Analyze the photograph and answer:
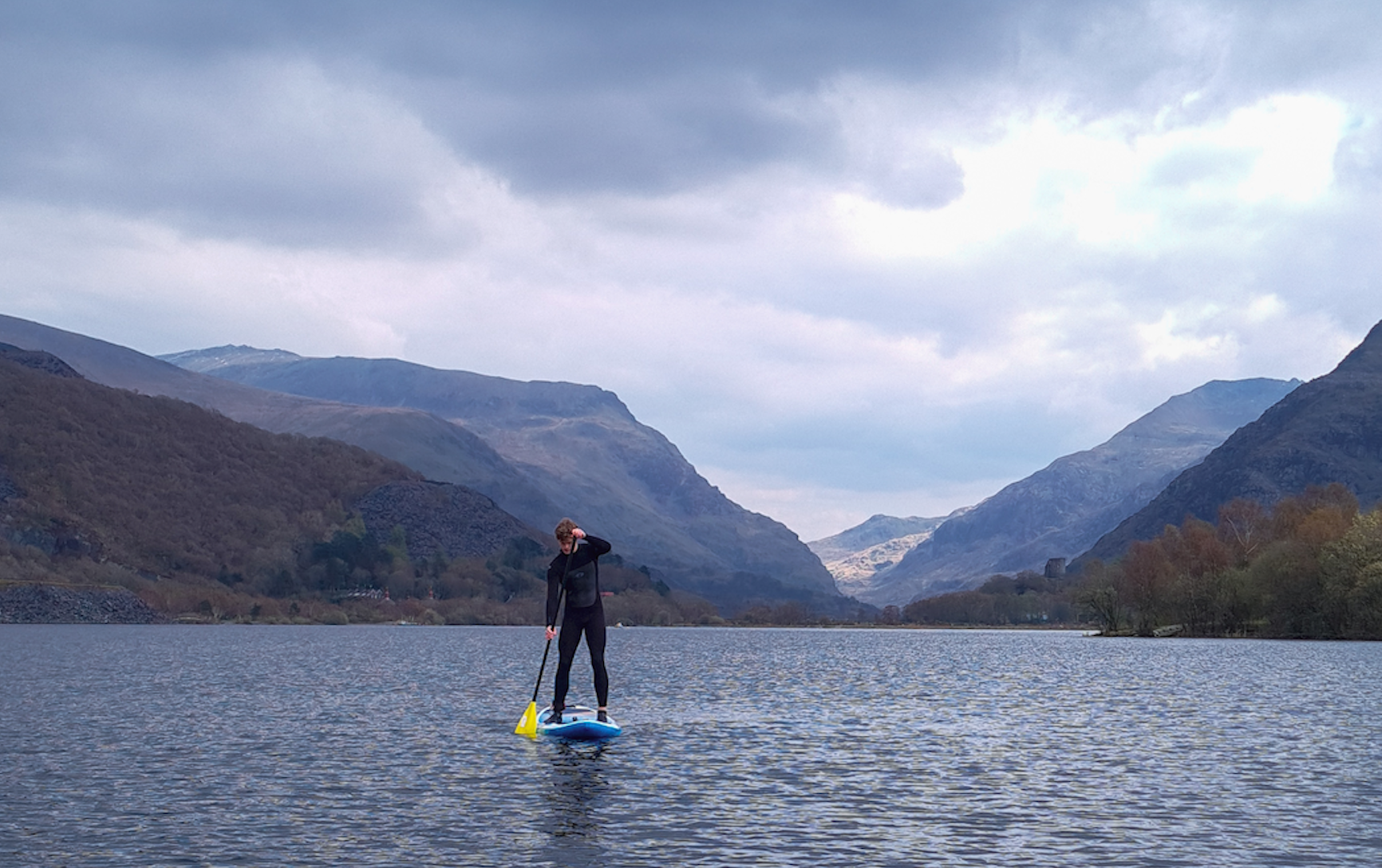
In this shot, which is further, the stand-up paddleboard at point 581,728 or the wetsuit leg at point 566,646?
the stand-up paddleboard at point 581,728

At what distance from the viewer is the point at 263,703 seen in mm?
66688

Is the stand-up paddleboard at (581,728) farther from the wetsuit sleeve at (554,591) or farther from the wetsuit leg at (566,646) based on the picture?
the wetsuit sleeve at (554,591)

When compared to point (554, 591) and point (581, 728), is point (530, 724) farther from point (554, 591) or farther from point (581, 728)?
point (554, 591)

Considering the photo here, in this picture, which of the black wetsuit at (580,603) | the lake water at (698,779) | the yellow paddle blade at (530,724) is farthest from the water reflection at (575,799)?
the black wetsuit at (580,603)

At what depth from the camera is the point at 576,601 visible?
153ft

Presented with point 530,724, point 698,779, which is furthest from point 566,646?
point 698,779

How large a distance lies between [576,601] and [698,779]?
430 inches

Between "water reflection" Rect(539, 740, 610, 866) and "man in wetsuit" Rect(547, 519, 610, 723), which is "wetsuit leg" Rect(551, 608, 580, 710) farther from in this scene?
"water reflection" Rect(539, 740, 610, 866)

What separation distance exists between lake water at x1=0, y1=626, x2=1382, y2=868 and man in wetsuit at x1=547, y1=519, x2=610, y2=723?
261cm

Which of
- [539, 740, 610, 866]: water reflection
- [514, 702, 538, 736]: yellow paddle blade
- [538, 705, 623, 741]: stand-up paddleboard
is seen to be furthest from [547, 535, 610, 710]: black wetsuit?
[539, 740, 610, 866]: water reflection

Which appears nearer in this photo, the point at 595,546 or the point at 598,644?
the point at 595,546

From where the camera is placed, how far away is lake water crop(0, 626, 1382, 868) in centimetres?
2752

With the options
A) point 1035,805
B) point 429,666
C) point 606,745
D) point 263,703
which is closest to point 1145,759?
point 1035,805

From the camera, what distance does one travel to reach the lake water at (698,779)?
1083 inches
